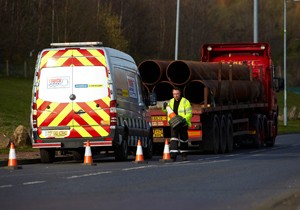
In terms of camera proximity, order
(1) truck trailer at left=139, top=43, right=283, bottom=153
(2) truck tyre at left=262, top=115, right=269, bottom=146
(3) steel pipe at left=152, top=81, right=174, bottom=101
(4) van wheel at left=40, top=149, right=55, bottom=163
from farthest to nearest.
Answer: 1. (2) truck tyre at left=262, top=115, right=269, bottom=146
2. (3) steel pipe at left=152, top=81, right=174, bottom=101
3. (1) truck trailer at left=139, top=43, right=283, bottom=153
4. (4) van wheel at left=40, top=149, right=55, bottom=163

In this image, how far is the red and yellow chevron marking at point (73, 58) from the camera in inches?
979

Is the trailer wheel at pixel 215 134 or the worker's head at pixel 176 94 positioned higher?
the worker's head at pixel 176 94

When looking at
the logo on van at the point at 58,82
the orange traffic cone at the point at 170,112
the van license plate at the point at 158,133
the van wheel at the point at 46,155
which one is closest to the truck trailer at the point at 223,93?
the van license plate at the point at 158,133

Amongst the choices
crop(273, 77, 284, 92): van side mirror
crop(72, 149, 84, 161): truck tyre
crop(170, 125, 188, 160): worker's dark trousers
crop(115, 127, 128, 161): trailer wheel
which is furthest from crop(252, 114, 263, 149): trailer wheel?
crop(115, 127, 128, 161): trailer wheel

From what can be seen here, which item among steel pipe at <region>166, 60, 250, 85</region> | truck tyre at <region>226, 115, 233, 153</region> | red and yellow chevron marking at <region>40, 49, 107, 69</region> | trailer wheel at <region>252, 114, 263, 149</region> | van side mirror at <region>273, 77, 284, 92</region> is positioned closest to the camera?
red and yellow chevron marking at <region>40, 49, 107, 69</region>

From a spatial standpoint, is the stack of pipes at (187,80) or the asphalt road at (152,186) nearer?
the asphalt road at (152,186)

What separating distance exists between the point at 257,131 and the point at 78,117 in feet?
44.6

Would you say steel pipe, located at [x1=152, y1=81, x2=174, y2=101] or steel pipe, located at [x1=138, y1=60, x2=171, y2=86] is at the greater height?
steel pipe, located at [x1=138, y1=60, x2=171, y2=86]

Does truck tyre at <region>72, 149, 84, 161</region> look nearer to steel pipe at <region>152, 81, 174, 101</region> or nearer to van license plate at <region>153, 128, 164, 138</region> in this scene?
van license plate at <region>153, 128, 164, 138</region>

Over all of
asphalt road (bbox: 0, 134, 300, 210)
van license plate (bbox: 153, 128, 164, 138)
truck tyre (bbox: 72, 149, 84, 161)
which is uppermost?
van license plate (bbox: 153, 128, 164, 138)

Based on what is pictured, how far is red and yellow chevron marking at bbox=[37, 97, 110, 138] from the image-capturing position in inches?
974

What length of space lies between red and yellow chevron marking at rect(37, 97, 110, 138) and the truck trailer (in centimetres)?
613

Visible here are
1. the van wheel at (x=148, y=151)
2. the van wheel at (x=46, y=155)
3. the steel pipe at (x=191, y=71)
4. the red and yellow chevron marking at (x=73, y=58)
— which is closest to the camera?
the red and yellow chevron marking at (x=73, y=58)

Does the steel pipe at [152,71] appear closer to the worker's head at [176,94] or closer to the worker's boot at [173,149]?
the worker's head at [176,94]
